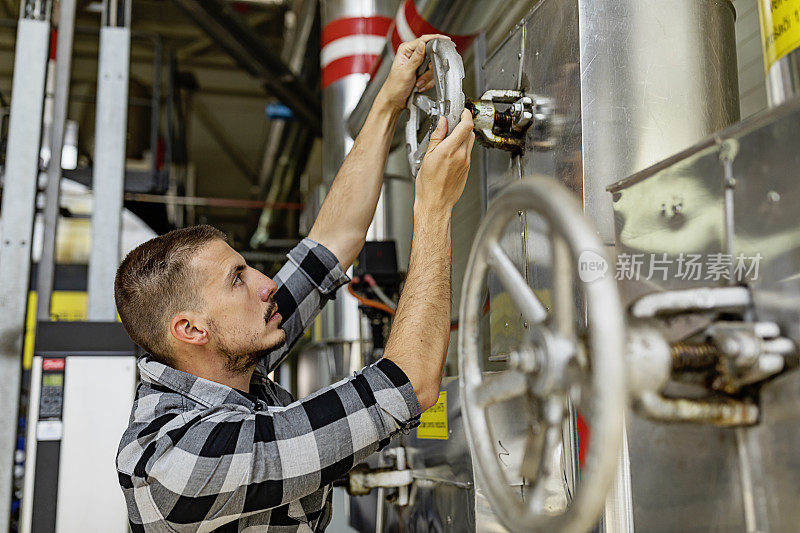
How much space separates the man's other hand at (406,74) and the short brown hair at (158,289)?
0.34 metres

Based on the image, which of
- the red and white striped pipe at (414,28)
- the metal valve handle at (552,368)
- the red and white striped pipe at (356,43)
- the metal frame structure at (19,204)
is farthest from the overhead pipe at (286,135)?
the metal valve handle at (552,368)

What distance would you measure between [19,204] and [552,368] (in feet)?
5.12

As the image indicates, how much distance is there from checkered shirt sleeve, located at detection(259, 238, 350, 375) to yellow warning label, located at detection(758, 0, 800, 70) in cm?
71

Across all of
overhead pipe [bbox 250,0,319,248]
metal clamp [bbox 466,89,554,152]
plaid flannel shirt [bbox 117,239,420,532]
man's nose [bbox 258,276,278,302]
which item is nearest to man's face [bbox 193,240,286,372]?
man's nose [bbox 258,276,278,302]

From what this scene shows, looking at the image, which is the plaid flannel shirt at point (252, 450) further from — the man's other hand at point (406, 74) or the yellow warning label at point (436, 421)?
the man's other hand at point (406, 74)

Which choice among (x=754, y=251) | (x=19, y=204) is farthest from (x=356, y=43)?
(x=754, y=251)

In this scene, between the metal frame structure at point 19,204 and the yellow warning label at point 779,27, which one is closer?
the yellow warning label at point 779,27

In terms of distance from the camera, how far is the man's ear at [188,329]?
0.98 metres

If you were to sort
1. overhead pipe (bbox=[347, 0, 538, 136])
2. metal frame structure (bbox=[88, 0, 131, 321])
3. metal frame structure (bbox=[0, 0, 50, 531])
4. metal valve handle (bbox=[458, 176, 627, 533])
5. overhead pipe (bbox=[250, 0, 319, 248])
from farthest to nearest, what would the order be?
overhead pipe (bbox=[250, 0, 319, 248]) → metal frame structure (bbox=[88, 0, 131, 321]) → metal frame structure (bbox=[0, 0, 50, 531]) → overhead pipe (bbox=[347, 0, 538, 136]) → metal valve handle (bbox=[458, 176, 627, 533])

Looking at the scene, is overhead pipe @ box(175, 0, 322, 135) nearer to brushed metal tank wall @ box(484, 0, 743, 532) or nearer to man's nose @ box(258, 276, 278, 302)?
man's nose @ box(258, 276, 278, 302)

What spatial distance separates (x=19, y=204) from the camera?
168 centimetres

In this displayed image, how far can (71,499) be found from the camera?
1517mm

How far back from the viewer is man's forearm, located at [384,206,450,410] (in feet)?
2.76

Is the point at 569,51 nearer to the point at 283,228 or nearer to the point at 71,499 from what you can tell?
the point at 71,499
